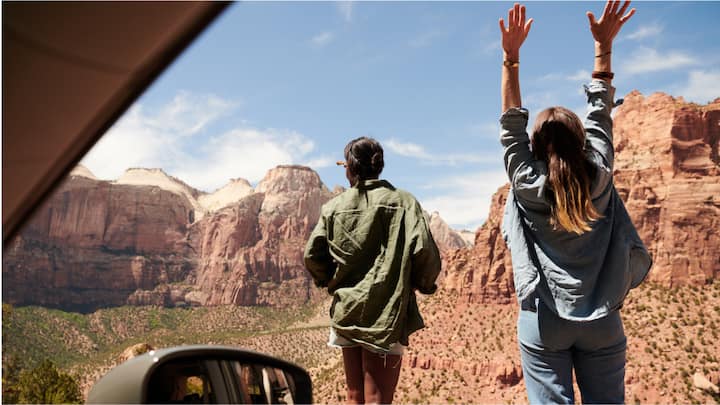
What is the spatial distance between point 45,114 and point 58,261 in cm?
12106

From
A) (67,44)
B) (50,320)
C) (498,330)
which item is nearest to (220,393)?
(67,44)

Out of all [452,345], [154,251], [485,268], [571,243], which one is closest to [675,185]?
[485,268]

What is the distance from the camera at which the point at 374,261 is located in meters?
3.53

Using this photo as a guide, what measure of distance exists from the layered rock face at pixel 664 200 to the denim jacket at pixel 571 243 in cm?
5911

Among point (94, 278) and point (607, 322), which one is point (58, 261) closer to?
point (94, 278)

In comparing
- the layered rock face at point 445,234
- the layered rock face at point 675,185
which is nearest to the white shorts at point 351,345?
the layered rock face at point 675,185

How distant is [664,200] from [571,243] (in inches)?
2659

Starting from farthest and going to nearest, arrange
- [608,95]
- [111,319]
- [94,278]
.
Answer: [94,278] < [111,319] < [608,95]

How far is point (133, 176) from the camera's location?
6093 inches

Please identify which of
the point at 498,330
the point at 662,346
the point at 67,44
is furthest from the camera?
the point at 498,330

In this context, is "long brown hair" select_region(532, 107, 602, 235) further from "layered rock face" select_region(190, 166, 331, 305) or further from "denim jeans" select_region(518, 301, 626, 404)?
"layered rock face" select_region(190, 166, 331, 305)

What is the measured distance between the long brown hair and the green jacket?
85 cm

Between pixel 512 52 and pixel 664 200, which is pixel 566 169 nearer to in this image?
pixel 512 52

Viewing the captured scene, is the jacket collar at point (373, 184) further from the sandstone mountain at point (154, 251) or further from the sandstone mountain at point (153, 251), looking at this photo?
the sandstone mountain at point (153, 251)
